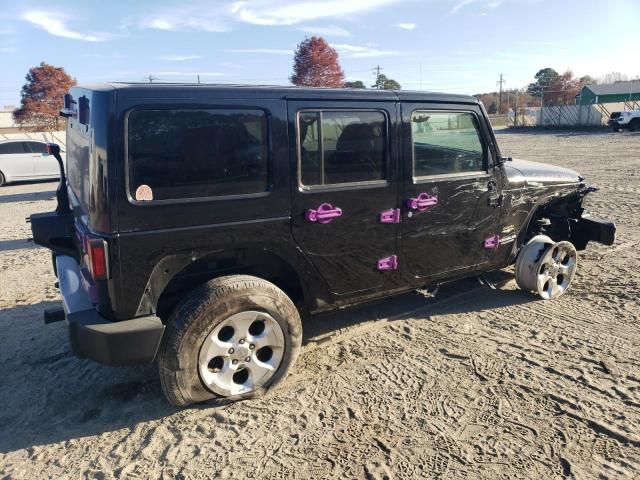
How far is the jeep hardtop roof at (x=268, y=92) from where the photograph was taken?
2811 millimetres

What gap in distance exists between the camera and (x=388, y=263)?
3.80m

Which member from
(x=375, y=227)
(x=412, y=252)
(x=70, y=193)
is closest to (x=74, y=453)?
(x=70, y=193)

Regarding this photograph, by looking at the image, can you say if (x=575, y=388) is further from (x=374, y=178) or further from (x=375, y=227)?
(x=374, y=178)

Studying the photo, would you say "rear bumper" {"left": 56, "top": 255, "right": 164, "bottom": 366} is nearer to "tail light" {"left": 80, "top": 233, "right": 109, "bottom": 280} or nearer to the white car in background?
"tail light" {"left": 80, "top": 233, "right": 109, "bottom": 280}

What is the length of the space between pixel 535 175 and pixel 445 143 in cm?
133

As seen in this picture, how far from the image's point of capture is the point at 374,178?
3.59 meters

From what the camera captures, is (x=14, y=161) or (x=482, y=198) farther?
(x=14, y=161)

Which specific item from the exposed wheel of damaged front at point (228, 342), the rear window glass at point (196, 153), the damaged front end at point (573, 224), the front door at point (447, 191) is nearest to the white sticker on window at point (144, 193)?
the rear window glass at point (196, 153)

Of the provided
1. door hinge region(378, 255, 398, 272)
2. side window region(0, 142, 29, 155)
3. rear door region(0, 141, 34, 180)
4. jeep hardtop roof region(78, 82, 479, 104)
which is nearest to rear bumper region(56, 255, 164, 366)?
jeep hardtop roof region(78, 82, 479, 104)

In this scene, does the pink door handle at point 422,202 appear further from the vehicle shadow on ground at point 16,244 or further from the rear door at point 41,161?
the rear door at point 41,161

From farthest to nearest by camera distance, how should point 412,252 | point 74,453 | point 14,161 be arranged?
1. point 14,161
2. point 412,252
3. point 74,453

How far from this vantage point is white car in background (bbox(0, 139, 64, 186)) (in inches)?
579

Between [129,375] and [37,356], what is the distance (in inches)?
36.6

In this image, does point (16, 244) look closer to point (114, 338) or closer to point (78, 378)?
point (78, 378)
